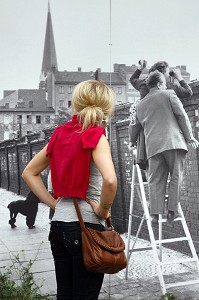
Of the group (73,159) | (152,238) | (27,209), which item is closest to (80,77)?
(27,209)

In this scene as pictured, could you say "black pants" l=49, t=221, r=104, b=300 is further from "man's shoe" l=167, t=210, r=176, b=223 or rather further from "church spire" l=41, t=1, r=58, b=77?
"church spire" l=41, t=1, r=58, b=77

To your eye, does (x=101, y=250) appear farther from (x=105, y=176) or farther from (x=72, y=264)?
(x=105, y=176)

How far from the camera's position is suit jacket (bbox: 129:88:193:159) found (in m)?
3.94

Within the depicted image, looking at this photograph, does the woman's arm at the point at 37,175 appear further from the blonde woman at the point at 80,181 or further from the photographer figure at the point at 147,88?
the photographer figure at the point at 147,88

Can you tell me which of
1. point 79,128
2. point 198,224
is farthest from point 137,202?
point 79,128

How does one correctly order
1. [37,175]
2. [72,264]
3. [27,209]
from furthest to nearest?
[27,209], [37,175], [72,264]

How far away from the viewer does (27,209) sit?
457 cm

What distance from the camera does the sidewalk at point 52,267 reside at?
152 inches

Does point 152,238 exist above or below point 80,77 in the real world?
below

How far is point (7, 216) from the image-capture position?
4.61 meters

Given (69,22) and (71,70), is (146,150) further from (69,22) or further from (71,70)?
(69,22)

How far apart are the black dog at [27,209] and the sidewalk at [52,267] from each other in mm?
44

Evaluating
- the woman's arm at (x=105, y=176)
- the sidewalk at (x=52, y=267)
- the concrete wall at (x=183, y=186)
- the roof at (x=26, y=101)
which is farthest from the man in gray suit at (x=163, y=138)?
the woman's arm at (x=105, y=176)

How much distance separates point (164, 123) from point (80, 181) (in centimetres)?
192
